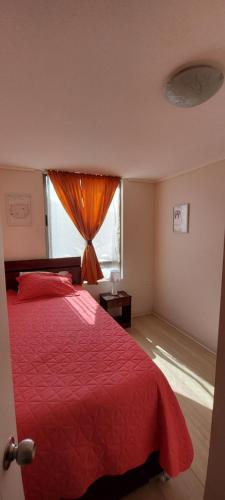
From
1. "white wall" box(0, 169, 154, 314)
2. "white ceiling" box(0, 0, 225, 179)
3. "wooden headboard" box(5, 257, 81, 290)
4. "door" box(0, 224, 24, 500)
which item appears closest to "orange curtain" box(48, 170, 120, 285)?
"wooden headboard" box(5, 257, 81, 290)

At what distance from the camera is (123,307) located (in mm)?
3199

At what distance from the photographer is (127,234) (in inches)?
134

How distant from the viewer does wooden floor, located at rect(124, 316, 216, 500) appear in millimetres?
1280

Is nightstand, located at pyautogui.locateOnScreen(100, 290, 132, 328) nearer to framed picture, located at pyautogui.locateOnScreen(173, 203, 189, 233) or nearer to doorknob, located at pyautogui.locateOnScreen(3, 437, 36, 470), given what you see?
framed picture, located at pyautogui.locateOnScreen(173, 203, 189, 233)

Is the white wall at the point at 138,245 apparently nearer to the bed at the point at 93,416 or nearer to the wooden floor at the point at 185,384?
the wooden floor at the point at 185,384

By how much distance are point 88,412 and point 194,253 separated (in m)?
2.20

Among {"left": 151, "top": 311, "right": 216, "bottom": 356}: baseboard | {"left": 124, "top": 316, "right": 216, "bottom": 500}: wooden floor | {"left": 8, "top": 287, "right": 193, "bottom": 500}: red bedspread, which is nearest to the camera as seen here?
{"left": 8, "top": 287, "right": 193, "bottom": 500}: red bedspread

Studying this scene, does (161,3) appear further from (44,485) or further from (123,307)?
(123,307)

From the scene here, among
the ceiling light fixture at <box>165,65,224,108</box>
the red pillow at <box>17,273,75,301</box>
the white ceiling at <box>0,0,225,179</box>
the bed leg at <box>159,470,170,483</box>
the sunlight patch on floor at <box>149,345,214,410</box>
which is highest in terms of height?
the white ceiling at <box>0,0,225,179</box>

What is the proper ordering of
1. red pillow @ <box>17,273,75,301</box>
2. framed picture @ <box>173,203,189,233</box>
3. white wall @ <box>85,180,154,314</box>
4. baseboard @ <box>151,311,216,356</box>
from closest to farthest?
1. red pillow @ <box>17,273,75,301</box>
2. baseboard @ <box>151,311,216,356</box>
3. framed picture @ <box>173,203,189,233</box>
4. white wall @ <box>85,180,154,314</box>

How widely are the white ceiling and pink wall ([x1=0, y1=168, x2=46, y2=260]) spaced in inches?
28.6

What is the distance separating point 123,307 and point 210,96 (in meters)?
2.65

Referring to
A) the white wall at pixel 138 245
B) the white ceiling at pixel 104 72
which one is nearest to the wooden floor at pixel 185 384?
the white wall at pixel 138 245

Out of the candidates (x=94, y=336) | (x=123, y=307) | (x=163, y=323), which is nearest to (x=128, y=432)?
(x=94, y=336)
